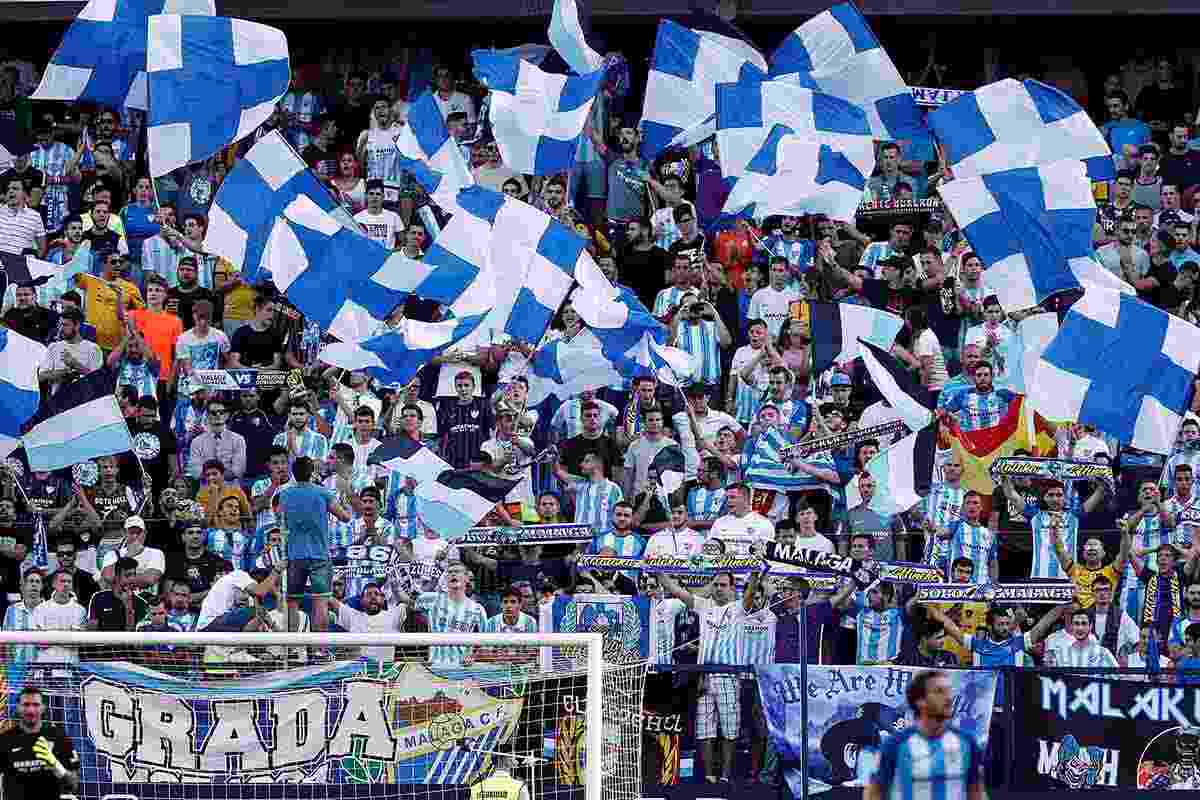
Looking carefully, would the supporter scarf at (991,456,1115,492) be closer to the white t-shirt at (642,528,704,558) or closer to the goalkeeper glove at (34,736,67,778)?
the white t-shirt at (642,528,704,558)

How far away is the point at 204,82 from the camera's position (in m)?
18.1

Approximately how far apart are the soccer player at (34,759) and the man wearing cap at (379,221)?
7.95 m

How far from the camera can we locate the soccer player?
503 inches

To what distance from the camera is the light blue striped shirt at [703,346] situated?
1888 cm

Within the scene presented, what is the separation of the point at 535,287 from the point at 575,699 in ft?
13.9

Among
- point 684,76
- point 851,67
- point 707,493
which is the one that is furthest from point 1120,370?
point 684,76

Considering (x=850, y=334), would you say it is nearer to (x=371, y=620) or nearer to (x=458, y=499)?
(x=458, y=499)

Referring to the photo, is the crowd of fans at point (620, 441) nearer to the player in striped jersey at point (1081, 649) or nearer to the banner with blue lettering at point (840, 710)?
the player in striped jersey at point (1081, 649)

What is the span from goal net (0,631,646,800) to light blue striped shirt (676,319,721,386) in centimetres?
458

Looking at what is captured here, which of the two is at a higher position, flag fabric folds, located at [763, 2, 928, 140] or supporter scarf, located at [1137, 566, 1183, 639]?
flag fabric folds, located at [763, 2, 928, 140]

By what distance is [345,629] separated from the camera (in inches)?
653

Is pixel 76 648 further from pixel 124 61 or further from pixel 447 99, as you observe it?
pixel 447 99

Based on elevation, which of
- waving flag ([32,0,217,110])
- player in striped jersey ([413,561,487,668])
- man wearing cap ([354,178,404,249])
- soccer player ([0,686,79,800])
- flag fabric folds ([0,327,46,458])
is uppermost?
waving flag ([32,0,217,110])

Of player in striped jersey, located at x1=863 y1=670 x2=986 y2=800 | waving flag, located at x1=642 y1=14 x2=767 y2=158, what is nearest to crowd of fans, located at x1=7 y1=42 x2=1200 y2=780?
waving flag, located at x1=642 y1=14 x2=767 y2=158
